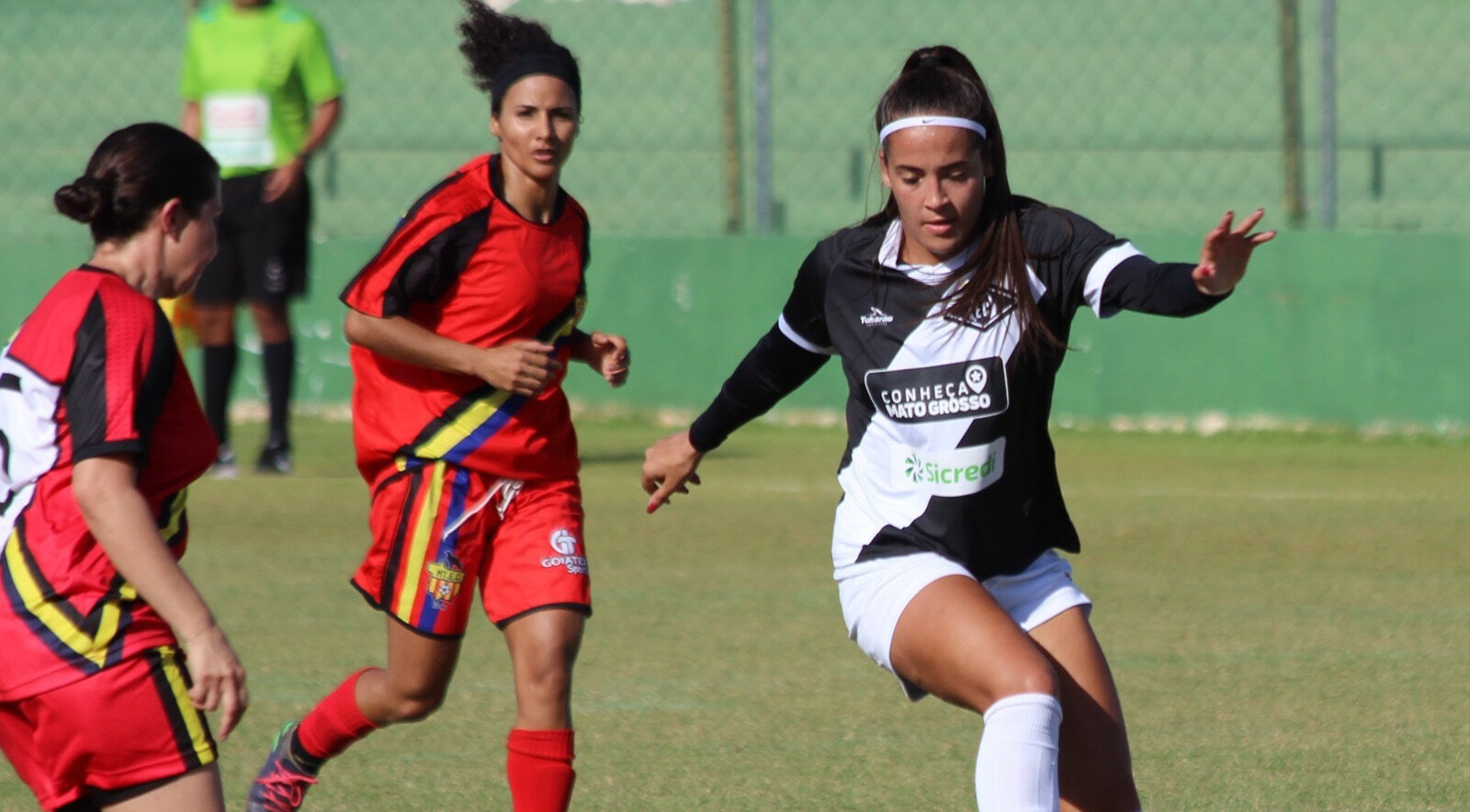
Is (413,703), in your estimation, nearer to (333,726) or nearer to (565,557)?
(333,726)

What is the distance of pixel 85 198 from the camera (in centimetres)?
355

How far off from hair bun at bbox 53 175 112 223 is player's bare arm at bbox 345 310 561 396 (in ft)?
4.50

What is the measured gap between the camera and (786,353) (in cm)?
459

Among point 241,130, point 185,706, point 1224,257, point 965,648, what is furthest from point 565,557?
point 241,130

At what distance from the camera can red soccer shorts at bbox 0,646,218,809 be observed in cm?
348

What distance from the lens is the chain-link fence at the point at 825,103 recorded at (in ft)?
43.3

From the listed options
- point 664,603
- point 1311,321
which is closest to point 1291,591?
point 664,603

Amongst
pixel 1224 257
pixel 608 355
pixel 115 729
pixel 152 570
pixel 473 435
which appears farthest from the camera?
pixel 608 355

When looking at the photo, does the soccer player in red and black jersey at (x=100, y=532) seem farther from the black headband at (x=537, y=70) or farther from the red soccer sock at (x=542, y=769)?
the black headband at (x=537, y=70)

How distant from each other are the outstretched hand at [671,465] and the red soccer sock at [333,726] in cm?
83

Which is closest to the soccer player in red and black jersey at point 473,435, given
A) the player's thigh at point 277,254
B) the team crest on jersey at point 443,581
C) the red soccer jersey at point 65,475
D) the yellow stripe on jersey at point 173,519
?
the team crest on jersey at point 443,581

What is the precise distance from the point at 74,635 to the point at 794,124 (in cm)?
1171

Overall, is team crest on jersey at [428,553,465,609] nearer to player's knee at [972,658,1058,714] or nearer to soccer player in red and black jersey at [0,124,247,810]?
soccer player in red and black jersey at [0,124,247,810]

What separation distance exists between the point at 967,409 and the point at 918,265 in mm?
304
